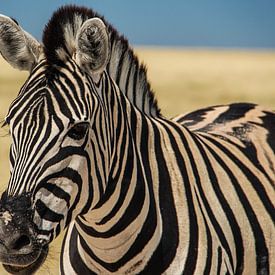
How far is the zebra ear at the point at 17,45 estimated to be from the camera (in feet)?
12.4

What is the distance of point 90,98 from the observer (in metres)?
3.64

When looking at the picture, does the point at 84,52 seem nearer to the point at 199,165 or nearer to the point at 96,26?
the point at 96,26

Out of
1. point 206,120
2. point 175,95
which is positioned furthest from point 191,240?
point 175,95

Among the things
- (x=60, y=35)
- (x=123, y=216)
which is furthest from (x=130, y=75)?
(x=123, y=216)

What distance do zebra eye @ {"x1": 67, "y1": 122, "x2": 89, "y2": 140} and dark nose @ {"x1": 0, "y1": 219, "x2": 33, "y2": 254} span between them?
0.47 metres

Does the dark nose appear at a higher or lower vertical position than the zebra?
lower

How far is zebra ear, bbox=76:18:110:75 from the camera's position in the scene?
3605mm

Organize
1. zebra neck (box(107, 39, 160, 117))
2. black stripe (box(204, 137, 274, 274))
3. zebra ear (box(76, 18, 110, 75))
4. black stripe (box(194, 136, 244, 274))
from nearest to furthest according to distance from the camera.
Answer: zebra ear (box(76, 18, 110, 75)) < zebra neck (box(107, 39, 160, 117)) < black stripe (box(194, 136, 244, 274)) < black stripe (box(204, 137, 274, 274))

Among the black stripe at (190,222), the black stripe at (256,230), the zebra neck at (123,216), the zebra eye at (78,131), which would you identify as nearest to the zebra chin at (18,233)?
the zebra eye at (78,131)

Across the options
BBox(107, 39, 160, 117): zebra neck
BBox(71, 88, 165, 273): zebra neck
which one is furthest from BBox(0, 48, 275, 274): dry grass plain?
BBox(71, 88, 165, 273): zebra neck

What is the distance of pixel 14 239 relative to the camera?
3.33 meters

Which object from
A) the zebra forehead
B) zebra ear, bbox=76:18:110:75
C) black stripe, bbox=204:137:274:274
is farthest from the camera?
black stripe, bbox=204:137:274:274

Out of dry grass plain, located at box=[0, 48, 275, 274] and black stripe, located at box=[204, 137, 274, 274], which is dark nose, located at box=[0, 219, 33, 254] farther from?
dry grass plain, located at box=[0, 48, 275, 274]

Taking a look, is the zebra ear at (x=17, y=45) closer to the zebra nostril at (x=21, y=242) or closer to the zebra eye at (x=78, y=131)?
the zebra eye at (x=78, y=131)
